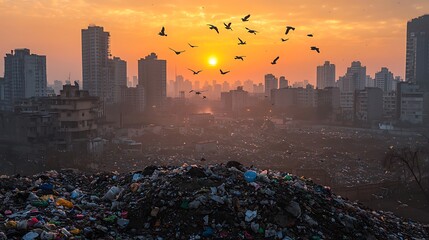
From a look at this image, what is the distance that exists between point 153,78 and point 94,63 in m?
8.15

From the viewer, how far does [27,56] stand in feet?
131

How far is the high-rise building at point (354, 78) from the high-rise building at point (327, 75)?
2300 millimetres

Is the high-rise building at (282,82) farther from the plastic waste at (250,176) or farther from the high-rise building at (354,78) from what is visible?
the plastic waste at (250,176)

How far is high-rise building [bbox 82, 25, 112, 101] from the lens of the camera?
4084cm

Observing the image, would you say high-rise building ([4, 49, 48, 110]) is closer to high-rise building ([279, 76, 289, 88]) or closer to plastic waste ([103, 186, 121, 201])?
plastic waste ([103, 186, 121, 201])

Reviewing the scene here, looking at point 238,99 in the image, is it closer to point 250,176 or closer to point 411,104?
point 411,104

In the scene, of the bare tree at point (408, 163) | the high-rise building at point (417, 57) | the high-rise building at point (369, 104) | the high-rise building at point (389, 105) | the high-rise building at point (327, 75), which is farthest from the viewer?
the high-rise building at point (327, 75)

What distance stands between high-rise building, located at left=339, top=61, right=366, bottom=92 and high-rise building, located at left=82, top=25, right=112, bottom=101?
1379 inches

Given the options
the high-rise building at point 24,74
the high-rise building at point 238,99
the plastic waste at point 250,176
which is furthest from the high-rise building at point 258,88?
the plastic waste at point 250,176

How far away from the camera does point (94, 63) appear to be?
1617 inches

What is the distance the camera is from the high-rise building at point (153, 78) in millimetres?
46781

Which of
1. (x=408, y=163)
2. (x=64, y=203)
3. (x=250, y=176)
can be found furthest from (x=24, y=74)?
(x=250, y=176)

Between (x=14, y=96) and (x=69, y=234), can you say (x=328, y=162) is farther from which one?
(x=14, y=96)

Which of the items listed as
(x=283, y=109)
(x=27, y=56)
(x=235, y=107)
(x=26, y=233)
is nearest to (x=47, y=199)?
(x=26, y=233)
